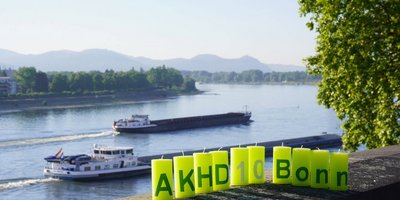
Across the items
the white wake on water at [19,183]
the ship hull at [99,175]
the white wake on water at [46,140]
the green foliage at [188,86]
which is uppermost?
the green foliage at [188,86]

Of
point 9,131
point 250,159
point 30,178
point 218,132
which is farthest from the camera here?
point 218,132

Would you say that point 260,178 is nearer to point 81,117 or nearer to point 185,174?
point 185,174

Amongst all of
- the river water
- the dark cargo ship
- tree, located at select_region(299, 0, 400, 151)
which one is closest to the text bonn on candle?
tree, located at select_region(299, 0, 400, 151)

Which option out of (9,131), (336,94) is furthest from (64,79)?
(336,94)

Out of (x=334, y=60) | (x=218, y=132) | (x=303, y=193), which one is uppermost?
(x=334, y=60)

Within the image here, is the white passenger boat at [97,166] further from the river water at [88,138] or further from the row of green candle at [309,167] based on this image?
the row of green candle at [309,167]

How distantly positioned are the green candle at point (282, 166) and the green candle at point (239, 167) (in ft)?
1.00

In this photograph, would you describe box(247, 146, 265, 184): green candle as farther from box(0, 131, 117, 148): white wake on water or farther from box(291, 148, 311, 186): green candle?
box(0, 131, 117, 148): white wake on water

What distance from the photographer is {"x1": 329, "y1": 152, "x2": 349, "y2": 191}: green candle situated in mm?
5488

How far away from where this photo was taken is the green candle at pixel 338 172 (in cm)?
549

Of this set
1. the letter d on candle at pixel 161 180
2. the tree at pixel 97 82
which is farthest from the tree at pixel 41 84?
the letter d on candle at pixel 161 180

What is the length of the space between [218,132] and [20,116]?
34.0 meters

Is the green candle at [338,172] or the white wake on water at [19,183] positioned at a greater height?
the green candle at [338,172]

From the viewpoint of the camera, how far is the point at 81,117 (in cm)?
8706
